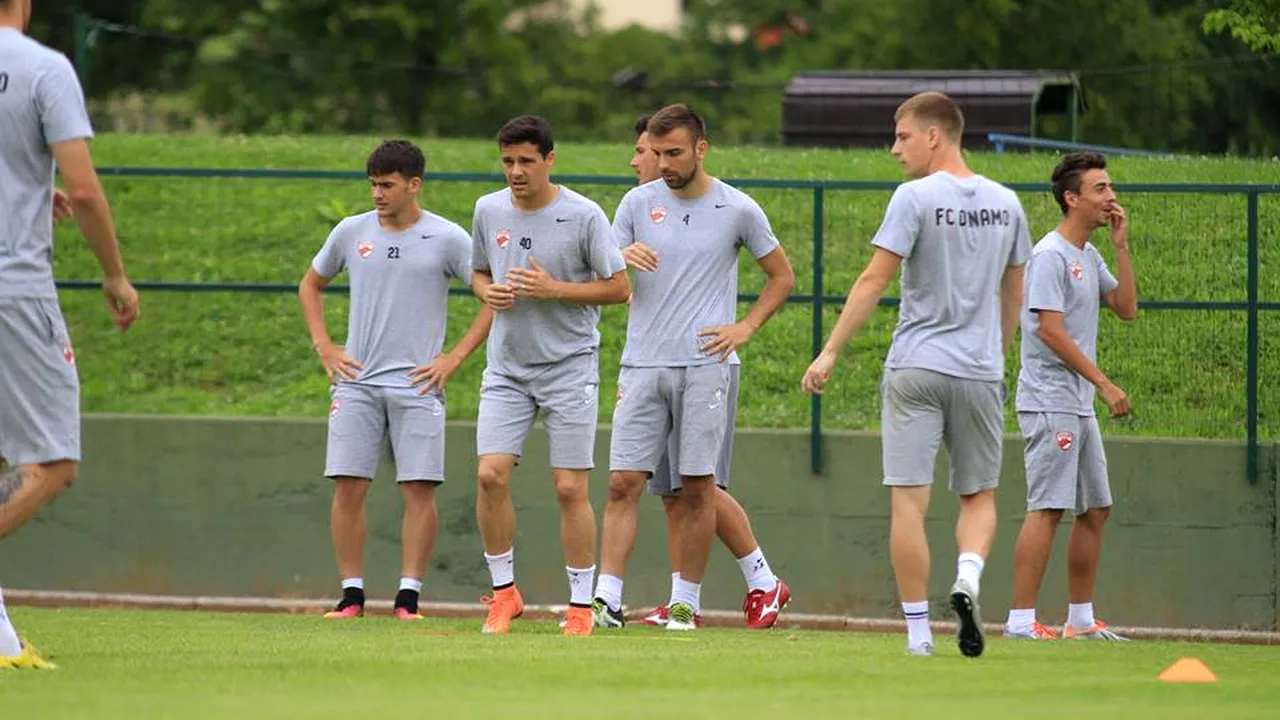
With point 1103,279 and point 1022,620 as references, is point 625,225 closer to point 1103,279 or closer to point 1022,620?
point 1103,279

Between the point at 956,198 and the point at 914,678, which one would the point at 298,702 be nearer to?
the point at 914,678

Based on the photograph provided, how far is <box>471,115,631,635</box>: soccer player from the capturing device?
→ 9930 mm

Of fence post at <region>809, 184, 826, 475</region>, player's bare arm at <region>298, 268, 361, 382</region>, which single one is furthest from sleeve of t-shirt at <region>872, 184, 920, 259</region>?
fence post at <region>809, 184, 826, 475</region>

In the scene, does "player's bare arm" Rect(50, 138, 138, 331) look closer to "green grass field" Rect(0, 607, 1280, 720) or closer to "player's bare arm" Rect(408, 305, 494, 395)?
"green grass field" Rect(0, 607, 1280, 720)

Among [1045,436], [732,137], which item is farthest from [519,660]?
[732,137]

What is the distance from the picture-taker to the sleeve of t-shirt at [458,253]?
444 inches

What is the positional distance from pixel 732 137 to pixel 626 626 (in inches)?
766

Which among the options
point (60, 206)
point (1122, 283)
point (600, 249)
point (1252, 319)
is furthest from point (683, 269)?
point (1252, 319)

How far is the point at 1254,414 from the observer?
43.6ft

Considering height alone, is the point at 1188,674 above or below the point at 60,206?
below

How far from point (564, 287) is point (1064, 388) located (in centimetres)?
259

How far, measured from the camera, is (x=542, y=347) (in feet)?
32.9

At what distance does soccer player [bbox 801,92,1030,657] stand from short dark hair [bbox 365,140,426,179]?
326 centimetres

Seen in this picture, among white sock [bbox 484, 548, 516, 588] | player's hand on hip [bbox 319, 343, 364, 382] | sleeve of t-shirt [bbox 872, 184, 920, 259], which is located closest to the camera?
sleeve of t-shirt [bbox 872, 184, 920, 259]
